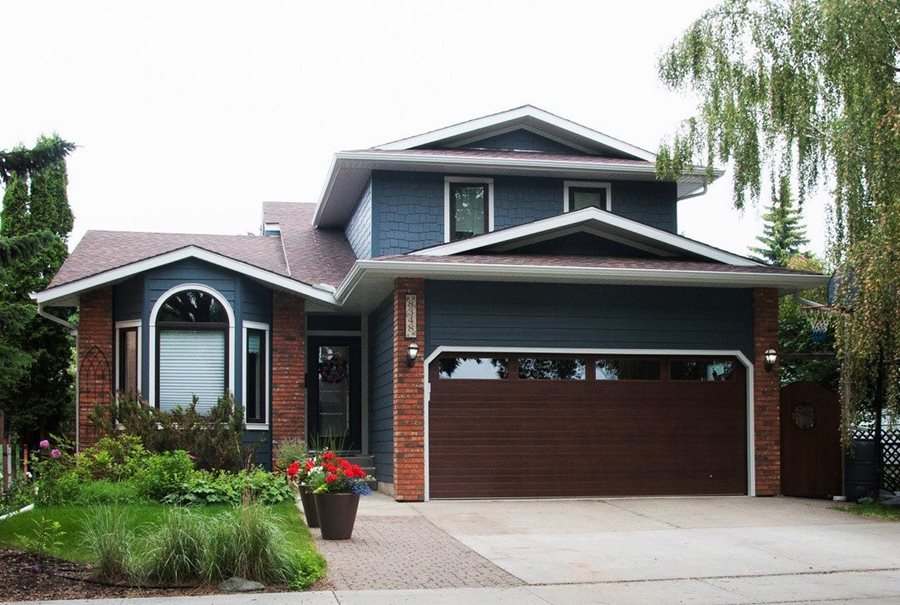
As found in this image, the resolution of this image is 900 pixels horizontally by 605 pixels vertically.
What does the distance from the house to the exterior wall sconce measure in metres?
0.11

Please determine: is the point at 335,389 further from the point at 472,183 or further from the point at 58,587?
the point at 58,587

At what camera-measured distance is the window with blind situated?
17.0 meters

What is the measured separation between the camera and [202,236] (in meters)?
21.5

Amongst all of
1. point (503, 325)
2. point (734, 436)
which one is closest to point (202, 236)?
point (503, 325)

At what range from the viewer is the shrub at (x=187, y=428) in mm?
15609

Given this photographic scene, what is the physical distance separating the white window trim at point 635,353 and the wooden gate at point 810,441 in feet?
1.80

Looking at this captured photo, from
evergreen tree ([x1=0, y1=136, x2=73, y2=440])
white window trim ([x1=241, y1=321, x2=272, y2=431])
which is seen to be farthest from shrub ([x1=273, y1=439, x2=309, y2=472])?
evergreen tree ([x1=0, y1=136, x2=73, y2=440])

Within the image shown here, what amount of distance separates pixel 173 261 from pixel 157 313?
0.90 metres

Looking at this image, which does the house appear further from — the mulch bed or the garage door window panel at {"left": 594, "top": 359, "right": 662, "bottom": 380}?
the mulch bed

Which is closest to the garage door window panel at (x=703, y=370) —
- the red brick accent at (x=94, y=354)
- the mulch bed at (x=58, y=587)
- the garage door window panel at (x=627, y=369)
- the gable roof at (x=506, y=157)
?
the garage door window panel at (x=627, y=369)

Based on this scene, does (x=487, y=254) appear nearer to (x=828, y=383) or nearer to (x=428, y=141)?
(x=428, y=141)

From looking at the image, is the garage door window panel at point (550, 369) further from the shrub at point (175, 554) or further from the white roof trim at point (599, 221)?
the shrub at point (175, 554)

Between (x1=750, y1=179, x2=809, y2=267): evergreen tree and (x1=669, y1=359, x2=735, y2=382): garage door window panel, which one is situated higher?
(x1=750, y1=179, x2=809, y2=267): evergreen tree

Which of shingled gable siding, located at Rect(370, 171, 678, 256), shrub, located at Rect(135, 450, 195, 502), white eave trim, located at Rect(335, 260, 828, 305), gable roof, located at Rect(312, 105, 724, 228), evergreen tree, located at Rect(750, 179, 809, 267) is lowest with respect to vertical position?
shrub, located at Rect(135, 450, 195, 502)
